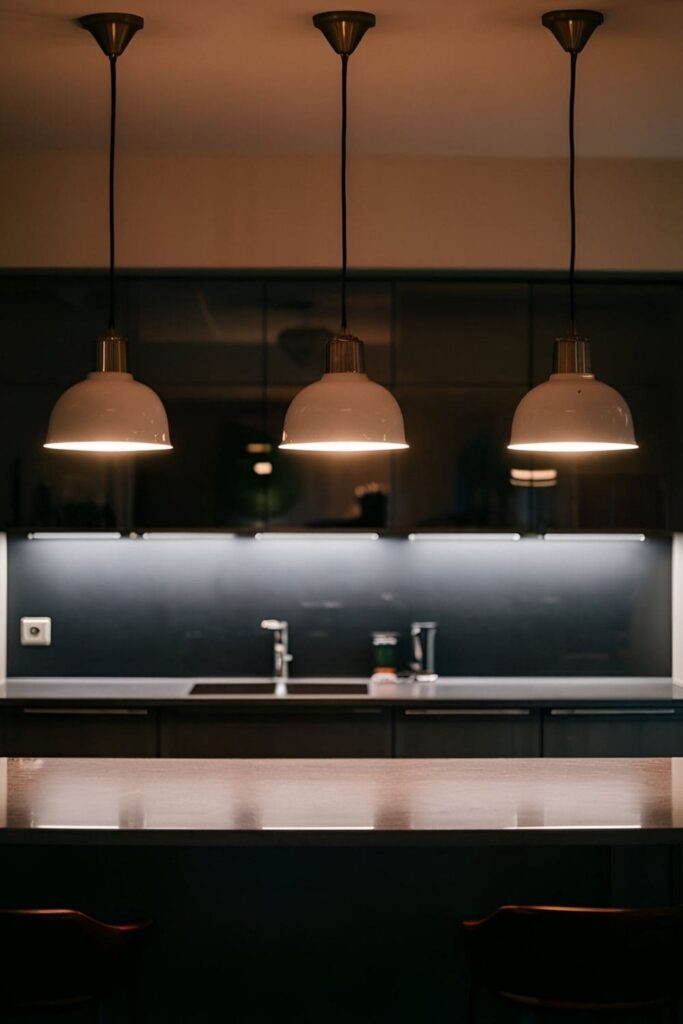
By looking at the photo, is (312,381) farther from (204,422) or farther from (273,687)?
(273,687)

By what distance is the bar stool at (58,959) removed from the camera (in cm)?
215

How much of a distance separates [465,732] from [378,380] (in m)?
1.40

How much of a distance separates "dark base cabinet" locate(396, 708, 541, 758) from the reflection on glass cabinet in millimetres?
735

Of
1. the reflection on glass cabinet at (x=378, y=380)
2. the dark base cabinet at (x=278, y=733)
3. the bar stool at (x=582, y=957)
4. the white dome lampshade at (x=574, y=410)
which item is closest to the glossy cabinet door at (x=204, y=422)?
the reflection on glass cabinet at (x=378, y=380)

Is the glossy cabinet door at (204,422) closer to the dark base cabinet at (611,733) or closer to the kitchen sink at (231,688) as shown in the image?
the kitchen sink at (231,688)

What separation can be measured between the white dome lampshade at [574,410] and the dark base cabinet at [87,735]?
6.99ft

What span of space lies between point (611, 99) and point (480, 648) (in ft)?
7.49

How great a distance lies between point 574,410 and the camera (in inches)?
108

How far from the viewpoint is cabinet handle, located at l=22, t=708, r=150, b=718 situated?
4320 mm

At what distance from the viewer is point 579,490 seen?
4578mm

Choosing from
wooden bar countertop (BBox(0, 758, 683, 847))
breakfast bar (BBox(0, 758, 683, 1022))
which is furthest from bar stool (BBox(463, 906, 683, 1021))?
breakfast bar (BBox(0, 758, 683, 1022))

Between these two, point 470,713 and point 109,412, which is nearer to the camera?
point 109,412

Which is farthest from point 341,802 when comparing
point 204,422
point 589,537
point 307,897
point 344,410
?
point 589,537

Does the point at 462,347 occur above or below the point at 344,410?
above
